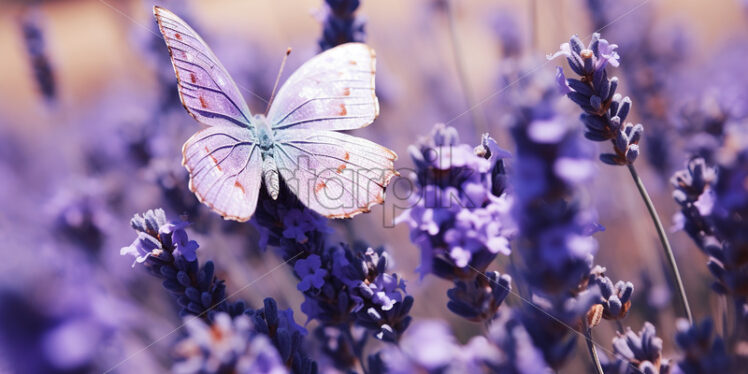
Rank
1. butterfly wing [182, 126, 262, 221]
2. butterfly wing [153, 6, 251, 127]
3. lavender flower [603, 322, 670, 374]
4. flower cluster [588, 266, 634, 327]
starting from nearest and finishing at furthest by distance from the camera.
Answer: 1. lavender flower [603, 322, 670, 374]
2. flower cluster [588, 266, 634, 327]
3. butterfly wing [182, 126, 262, 221]
4. butterfly wing [153, 6, 251, 127]

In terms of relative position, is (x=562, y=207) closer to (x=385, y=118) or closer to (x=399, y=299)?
(x=399, y=299)

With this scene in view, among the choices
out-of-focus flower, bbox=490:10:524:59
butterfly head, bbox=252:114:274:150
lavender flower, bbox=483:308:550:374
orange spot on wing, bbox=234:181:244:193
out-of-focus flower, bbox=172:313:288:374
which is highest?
out-of-focus flower, bbox=490:10:524:59

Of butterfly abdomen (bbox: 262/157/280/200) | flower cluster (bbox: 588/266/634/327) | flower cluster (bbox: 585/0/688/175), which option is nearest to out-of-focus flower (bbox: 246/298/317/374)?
butterfly abdomen (bbox: 262/157/280/200)

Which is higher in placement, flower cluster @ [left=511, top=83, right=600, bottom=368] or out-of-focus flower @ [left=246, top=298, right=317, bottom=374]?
flower cluster @ [left=511, top=83, right=600, bottom=368]

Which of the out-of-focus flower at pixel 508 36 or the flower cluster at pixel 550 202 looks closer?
the flower cluster at pixel 550 202

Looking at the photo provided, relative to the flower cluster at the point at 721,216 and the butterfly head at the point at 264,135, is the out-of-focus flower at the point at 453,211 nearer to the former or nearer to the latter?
the flower cluster at the point at 721,216

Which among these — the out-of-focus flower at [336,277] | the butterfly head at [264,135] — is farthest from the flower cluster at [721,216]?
the butterfly head at [264,135]

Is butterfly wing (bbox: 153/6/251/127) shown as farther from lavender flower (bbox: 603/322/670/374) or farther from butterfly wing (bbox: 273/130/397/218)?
lavender flower (bbox: 603/322/670/374)

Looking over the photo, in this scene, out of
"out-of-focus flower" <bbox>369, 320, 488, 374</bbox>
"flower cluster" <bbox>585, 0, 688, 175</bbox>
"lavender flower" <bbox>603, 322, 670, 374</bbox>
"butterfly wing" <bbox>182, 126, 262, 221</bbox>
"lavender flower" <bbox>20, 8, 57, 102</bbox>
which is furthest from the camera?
"lavender flower" <bbox>20, 8, 57, 102</bbox>
